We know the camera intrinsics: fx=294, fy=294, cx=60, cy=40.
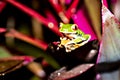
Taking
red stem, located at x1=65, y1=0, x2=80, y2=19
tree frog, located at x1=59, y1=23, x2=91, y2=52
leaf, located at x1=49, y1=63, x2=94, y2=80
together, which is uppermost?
red stem, located at x1=65, y1=0, x2=80, y2=19

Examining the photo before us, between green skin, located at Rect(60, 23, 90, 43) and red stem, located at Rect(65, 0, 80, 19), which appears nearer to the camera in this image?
green skin, located at Rect(60, 23, 90, 43)

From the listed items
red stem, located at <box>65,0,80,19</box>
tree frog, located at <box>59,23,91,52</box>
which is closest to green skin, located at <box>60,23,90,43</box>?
tree frog, located at <box>59,23,91,52</box>

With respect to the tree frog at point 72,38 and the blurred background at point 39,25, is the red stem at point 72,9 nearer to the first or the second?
the blurred background at point 39,25

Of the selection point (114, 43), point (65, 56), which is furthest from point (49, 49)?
point (114, 43)

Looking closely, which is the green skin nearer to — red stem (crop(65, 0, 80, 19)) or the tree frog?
the tree frog

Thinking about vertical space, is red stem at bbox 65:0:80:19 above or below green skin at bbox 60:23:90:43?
above

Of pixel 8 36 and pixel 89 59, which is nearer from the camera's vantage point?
pixel 89 59

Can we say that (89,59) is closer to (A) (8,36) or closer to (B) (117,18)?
(B) (117,18)

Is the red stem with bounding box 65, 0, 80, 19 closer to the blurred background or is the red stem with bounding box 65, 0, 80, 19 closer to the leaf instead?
the blurred background

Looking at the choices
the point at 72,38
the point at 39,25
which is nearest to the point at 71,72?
the point at 72,38

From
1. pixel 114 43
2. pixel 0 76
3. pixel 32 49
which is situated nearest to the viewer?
pixel 114 43
